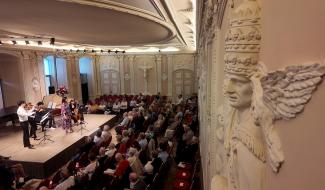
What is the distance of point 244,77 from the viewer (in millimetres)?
1122

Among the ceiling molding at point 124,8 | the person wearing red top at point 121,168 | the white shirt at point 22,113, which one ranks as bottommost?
the person wearing red top at point 121,168

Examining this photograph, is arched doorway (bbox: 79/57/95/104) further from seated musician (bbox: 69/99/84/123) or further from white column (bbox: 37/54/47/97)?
seated musician (bbox: 69/99/84/123)

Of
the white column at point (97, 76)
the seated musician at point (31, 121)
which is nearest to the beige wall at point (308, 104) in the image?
the seated musician at point (31, 121)

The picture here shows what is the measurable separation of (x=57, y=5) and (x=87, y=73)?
16.5 m

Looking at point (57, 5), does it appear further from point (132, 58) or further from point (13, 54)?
point (132, 58)

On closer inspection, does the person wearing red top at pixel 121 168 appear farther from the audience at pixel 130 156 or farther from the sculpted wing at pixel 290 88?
the sculpted wing at pixel 290 88

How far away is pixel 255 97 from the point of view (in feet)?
3.23

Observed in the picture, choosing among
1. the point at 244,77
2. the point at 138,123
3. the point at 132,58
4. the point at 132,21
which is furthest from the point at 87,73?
the point at 244,77

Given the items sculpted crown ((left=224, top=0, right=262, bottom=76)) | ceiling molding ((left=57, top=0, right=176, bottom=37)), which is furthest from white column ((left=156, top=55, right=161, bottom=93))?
sculpted crown ((left=224, top=0, right=262, bottom=76))

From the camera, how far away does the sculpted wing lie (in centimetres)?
63

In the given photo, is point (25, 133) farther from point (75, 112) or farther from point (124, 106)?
point (124, 106)

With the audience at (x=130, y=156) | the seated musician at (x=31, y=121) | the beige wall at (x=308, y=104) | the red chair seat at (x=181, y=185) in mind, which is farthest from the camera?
the seated musician at (x=31, y=121)

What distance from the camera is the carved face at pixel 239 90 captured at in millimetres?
1149

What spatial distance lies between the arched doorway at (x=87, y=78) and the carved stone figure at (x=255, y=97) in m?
20.3
